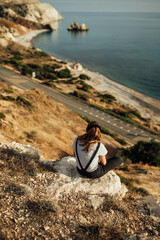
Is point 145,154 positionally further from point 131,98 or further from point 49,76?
point 49,76

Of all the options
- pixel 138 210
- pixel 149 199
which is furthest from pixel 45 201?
pixel 149 199

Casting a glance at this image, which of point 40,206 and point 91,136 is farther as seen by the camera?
point 91,136

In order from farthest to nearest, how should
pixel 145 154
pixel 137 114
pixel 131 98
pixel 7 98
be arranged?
pixel 131 98 < pixel 137 114 < pixel 7 98 < pixel 145 154

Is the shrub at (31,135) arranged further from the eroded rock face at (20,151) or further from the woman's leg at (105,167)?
the woman's leg at (105,167)

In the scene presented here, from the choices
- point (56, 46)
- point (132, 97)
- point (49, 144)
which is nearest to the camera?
point (49, 144)

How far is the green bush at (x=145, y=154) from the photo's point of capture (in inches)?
670

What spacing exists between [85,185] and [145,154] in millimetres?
13460

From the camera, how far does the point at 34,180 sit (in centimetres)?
567

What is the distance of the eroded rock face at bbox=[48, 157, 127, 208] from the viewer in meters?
5.43

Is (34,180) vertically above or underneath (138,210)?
above

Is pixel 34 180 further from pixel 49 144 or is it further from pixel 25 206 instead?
pixel 49 144

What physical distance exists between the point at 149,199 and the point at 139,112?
34425 millimetres

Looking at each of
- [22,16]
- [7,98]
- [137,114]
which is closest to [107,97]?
[137,114]

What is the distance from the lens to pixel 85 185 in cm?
579
